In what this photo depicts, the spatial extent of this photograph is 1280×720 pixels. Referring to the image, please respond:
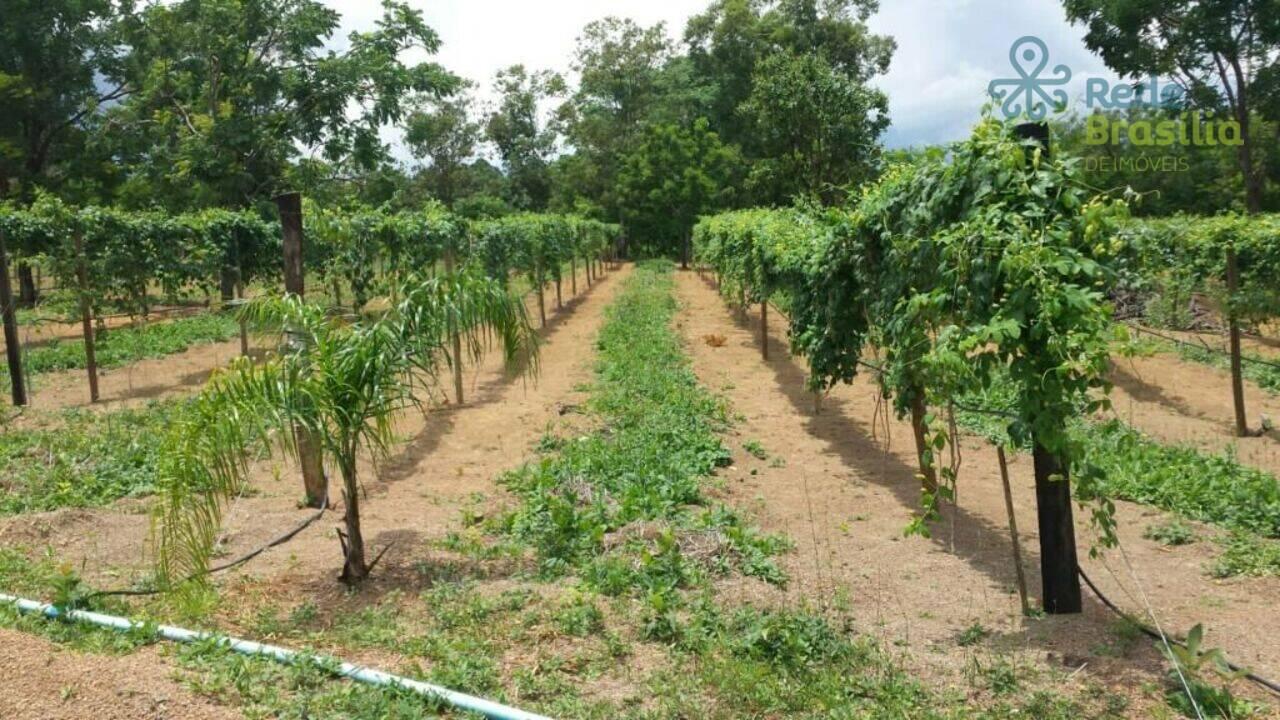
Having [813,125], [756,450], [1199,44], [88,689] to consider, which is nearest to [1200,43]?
[1199,44]

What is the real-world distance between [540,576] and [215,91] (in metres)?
20.7

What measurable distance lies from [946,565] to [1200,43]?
19802 millimetres

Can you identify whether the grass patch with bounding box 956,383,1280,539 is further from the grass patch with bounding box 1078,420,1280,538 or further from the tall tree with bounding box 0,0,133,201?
the tall tree with bounding box 0,0,133,201

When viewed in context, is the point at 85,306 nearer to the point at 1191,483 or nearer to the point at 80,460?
the point at 80,460

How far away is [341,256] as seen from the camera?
1033 cm

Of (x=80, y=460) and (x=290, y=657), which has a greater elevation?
(x=80, y=460)

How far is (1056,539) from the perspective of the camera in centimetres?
447

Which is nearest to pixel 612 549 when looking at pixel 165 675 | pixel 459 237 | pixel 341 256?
pixel 165 675

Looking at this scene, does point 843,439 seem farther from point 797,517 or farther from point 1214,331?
point 1214,331

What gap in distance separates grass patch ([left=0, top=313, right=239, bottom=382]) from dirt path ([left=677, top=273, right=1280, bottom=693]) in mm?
7465

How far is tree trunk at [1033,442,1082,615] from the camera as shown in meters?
4.46

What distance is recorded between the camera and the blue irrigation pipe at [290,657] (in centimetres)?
337

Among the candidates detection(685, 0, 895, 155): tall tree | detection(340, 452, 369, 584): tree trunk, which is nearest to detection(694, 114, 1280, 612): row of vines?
detection(340, 452, 369, 584): tree trunk

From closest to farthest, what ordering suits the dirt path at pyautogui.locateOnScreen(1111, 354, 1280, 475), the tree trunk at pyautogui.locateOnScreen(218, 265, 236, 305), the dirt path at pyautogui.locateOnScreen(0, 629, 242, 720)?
the dirt path at pyautogui.locateOnScreen(0, 629, 242, 720), the dirt path at pyautogui.locateOnScreen(1111, 354, 1280, 475), the tree trunk at pyautogui.locateOnScreen(218, 265, 236, 305)
